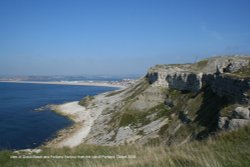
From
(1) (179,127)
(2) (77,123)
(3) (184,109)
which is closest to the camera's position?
(1) (179,127)

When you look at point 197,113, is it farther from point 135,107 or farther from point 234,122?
point 135,107

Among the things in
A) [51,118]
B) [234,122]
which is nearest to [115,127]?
[51,118]

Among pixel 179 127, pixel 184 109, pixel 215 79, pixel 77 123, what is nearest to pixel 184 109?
pixel 184 109

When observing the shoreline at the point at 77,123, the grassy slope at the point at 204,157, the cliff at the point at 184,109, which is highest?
the grassy slope at the point at 204,157

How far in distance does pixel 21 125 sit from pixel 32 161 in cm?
8257

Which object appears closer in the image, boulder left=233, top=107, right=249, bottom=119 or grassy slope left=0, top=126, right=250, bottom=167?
grassy slope left=0, top=126, right=250, bottom=167

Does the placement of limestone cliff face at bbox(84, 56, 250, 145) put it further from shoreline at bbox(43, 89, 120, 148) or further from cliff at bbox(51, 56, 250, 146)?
shoreline at bbox(43, 89, 120, 148)

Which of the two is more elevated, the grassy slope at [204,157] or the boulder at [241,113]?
the grassy slope at [204,157]

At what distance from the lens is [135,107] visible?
76.6m

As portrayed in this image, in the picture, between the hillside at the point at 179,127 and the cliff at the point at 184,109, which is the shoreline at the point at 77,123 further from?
the cliff at the point at 184,109

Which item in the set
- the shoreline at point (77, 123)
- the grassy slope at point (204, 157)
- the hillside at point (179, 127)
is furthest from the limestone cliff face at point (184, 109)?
the grassy slope at point (204, 157)

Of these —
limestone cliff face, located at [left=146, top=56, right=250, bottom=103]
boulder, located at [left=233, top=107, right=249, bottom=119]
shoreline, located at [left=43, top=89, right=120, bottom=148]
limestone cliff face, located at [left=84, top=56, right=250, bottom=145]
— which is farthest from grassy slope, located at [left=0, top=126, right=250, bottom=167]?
shoreline, located at [left=43, top=89, right=120, bottom=148]

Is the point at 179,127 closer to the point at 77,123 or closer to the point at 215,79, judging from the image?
the point at 215,79

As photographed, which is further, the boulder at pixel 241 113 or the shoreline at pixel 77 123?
the shoreline at pixel 77 123
